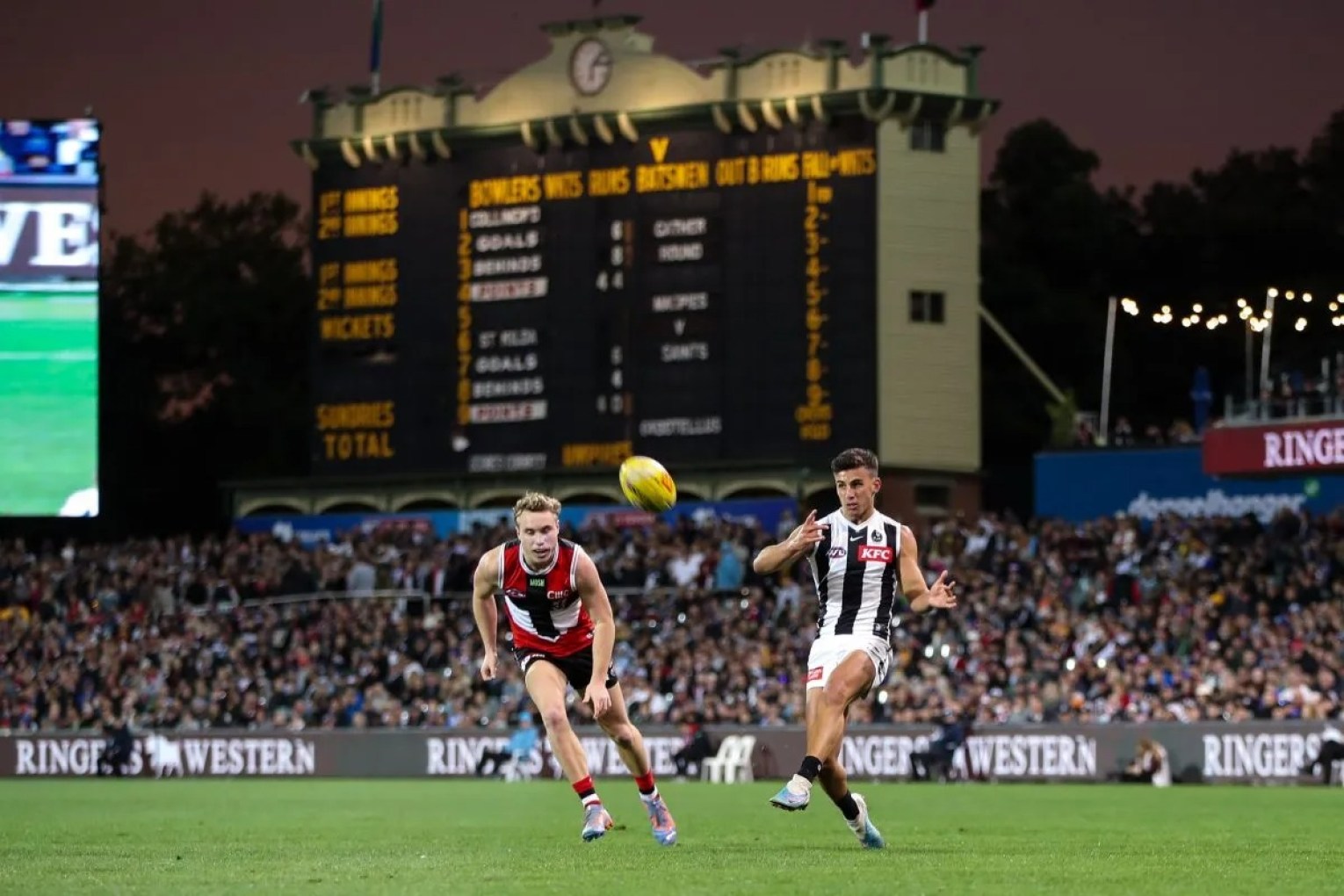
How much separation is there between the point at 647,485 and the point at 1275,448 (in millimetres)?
22488

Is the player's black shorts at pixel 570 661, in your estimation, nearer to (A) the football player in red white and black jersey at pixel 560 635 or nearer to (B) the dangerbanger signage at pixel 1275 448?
(A) the football player in red white and black jersey at pixel 560 635

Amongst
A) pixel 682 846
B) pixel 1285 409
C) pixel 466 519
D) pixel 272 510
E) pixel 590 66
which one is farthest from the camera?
pixel 272 510

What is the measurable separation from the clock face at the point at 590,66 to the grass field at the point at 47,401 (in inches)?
324

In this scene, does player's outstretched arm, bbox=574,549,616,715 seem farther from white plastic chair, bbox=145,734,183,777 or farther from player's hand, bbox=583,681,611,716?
white plastic chair, bbox=145,734,183,777

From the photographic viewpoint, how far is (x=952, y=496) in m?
39.9

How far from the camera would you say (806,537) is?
13.4 m

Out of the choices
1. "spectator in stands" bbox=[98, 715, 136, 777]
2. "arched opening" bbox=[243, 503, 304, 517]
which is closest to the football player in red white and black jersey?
"spectator in stands" bbox=[98, 715, 136, 777]

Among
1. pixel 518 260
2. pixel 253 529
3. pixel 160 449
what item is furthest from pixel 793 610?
pixel 160 449

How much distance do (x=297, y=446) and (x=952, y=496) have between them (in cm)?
2442

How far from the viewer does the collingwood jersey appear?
1401 centimetres

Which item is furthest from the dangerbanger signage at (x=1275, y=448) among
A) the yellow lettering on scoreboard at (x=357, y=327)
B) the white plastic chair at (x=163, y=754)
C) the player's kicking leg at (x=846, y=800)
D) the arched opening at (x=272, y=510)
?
the player's kicking leg at (x=846, y=800)

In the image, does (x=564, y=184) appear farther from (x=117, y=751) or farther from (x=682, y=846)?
(x=682, y=846)

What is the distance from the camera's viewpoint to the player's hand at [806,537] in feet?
43.7

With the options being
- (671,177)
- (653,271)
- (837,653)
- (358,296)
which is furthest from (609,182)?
(837,653)
